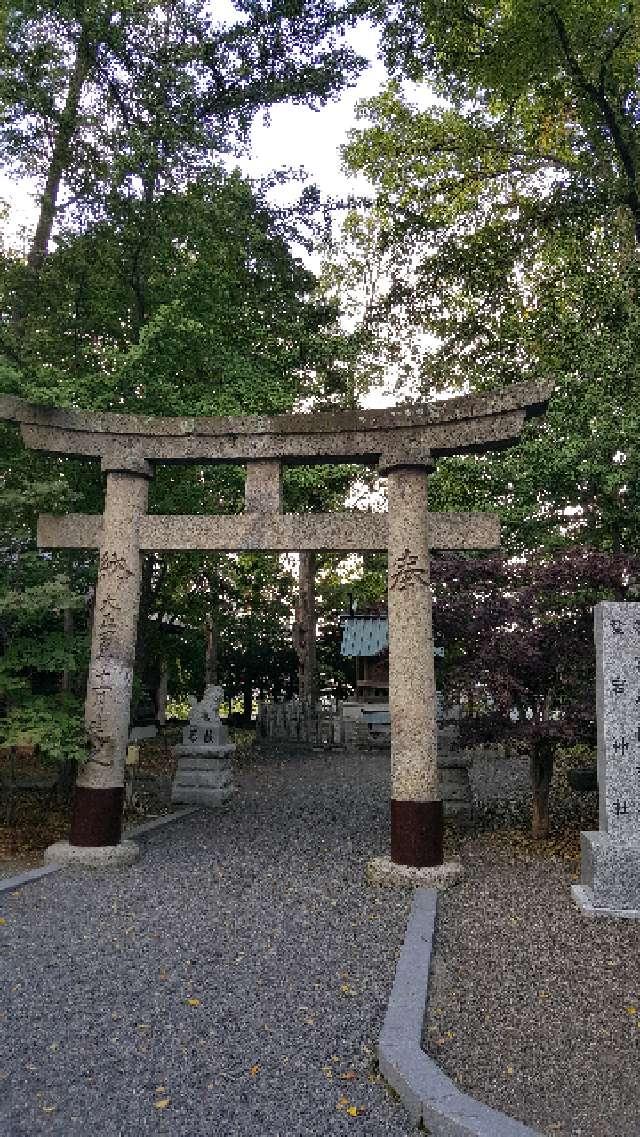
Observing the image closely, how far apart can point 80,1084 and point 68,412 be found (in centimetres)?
699

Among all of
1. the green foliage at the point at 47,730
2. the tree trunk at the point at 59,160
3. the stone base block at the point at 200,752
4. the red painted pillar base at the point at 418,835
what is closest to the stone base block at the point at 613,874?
the red painted pillar base at the point at 418,835

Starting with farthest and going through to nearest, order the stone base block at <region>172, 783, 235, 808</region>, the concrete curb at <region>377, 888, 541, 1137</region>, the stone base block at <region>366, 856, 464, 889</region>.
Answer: the stone base block at <region>172, 783, 235, 808</region> < the stone base block at <region>366, 856, 464, 889</region> < the concrete curb at <region>377, 888, 541, 1137</region>

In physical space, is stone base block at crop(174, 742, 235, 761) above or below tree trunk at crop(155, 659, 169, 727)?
below

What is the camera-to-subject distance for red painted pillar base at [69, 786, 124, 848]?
8.12 meters

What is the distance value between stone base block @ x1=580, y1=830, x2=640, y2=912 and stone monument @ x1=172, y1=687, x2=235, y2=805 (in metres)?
7.16

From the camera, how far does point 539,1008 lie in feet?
15.2

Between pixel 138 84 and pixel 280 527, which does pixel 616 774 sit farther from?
pixel 138 84

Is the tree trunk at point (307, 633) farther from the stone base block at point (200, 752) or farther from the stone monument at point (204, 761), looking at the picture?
the stone base block at point (200, 752)

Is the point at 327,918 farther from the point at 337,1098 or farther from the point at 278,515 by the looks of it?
the point at 278,515

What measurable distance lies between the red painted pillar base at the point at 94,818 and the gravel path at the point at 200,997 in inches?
19.6

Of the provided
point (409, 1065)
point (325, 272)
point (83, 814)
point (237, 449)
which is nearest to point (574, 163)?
point (325, 272)

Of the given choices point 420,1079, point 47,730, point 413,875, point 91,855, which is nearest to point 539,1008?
point 420,1079

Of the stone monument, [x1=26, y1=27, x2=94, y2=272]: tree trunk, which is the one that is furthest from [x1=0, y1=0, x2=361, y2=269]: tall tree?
the stone monument

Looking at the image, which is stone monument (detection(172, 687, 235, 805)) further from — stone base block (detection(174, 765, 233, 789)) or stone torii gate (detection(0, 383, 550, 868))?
stone torii gate (detection(0, 383, 550, 868))
